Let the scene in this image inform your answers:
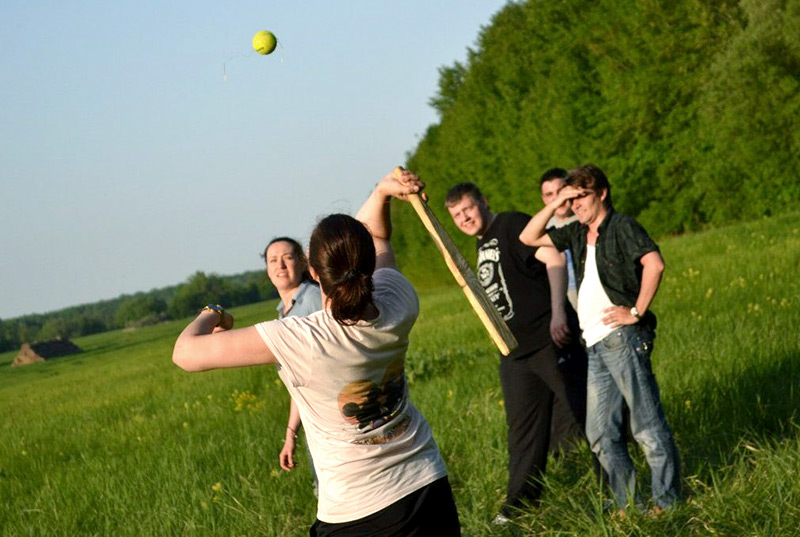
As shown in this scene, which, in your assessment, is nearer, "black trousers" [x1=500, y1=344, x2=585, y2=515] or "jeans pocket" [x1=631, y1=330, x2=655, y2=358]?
"jeans pocket" [x1=631, y1=330, x2=655, y2=358]

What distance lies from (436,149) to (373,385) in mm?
48903

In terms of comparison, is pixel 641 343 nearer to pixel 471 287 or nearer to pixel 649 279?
pixel 649 279

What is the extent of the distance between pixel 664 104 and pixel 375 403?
2851 centimetres

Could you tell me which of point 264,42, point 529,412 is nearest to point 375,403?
point 264,42

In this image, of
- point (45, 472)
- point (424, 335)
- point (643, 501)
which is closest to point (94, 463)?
point (45, 472)

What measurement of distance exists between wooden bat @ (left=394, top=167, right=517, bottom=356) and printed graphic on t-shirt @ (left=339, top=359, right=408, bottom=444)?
0.33 metres

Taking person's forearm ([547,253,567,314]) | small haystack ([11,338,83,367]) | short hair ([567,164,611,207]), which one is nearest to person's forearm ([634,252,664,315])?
short hair ([567,164,611,207])

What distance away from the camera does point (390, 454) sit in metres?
3.18

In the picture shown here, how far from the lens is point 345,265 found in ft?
9.71

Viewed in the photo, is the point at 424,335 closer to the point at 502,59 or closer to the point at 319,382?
the point at 319,382

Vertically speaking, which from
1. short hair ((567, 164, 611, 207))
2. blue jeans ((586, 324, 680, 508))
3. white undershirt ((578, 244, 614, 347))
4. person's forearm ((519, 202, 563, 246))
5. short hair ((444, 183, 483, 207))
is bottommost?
blue jeans ((586, 324, 680, 508))

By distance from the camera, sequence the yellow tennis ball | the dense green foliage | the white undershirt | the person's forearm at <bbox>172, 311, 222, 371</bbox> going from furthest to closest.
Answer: the dense green foliage, the white undershirt, the yellow tennis ball, the person's forearm at <bbox>172, 311, 222, 371</bbox>

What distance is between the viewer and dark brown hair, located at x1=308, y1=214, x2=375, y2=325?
2949 millimetres

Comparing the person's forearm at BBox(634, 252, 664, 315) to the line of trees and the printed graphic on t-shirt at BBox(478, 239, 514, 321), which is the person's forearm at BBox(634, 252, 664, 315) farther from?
the line of trees
